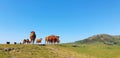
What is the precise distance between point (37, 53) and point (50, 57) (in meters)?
3.23

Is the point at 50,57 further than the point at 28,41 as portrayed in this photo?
No

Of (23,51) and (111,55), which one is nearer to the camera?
(23,51)

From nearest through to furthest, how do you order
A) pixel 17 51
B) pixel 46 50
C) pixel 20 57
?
1. pixel 20 57
2. pixel 17 51
3. pixel 46 50

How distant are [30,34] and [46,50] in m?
6.06

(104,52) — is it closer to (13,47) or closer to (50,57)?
(50,57)

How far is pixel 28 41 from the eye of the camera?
53.9 meters

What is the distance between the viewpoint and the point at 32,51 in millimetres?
45188

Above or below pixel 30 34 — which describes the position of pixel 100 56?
→ below

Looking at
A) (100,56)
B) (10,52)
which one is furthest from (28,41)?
(100,56)

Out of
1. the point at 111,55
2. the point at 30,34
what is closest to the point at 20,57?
the point at 30,34

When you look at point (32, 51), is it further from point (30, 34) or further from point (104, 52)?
point (104, 52)

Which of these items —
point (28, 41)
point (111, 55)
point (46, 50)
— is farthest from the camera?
point (111, 55)

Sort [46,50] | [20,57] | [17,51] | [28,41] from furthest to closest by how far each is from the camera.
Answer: [28,41], [46,50], [17,51], [20,57]

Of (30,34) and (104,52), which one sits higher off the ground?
(30,34)
